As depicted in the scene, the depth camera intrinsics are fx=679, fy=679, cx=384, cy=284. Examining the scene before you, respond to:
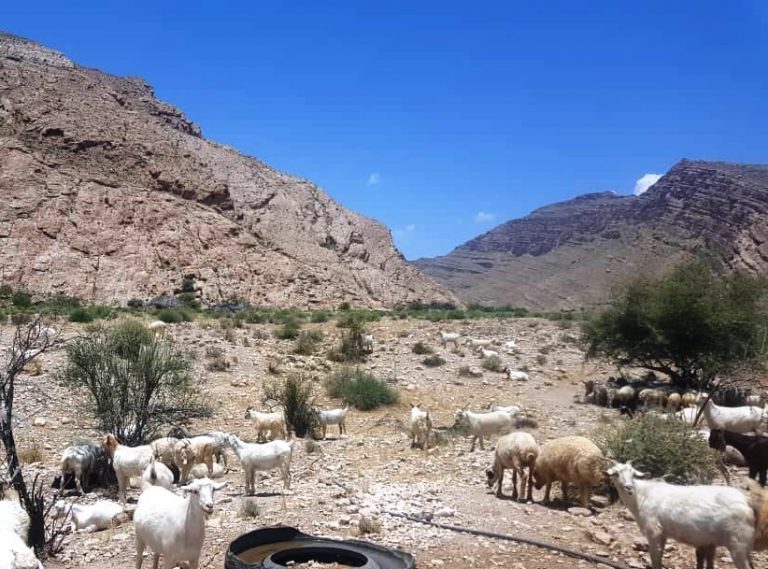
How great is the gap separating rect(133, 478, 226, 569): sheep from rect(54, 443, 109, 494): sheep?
422 centimetres

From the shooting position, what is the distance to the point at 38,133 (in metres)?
54.1

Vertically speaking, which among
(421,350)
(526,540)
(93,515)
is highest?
(421,350)

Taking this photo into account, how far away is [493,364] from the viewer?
23.8 m

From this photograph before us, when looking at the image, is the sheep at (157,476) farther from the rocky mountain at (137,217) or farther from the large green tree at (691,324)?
the rocky mountain at (137,217)

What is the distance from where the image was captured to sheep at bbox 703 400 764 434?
13.6m

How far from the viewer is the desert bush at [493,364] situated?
23.7 metres

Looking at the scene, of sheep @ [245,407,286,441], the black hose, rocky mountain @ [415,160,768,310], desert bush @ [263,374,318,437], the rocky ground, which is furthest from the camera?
rocky mountain @ [415,160,768,310]

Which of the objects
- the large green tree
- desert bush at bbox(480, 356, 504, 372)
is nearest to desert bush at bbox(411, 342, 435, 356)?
desert bush at bbox(480, 356, 504, 372)

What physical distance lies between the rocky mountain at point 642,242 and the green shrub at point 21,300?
165 feet

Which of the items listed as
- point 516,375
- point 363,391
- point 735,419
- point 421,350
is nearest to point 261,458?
point 363,391

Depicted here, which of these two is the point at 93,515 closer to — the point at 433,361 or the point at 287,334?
the point at 433,361

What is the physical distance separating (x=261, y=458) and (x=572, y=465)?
14.8 feet

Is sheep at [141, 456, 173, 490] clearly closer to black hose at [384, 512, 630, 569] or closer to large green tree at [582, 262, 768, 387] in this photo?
black hose at [384, 512, 630, 569]

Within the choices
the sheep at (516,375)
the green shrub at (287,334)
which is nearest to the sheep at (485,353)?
the sheep at (516,375)
